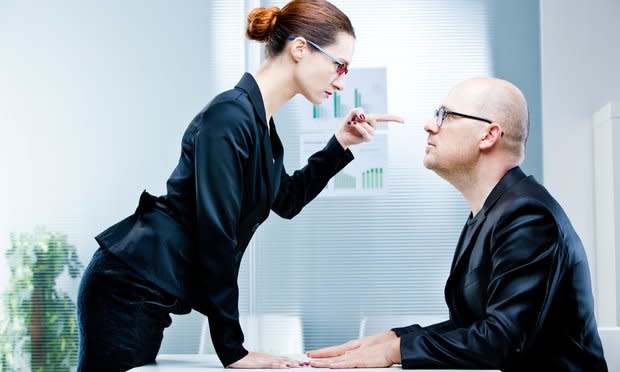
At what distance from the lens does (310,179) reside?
2211mm

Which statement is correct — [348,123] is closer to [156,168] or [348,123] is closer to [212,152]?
[212,152]

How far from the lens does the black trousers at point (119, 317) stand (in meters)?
1.67

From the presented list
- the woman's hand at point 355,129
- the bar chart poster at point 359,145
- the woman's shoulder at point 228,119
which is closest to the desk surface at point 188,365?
the woman's shoulder at point 228,119

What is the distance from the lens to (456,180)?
1.88m

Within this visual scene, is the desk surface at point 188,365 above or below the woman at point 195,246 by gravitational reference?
below

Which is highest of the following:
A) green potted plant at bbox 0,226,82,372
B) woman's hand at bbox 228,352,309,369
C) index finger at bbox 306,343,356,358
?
woman's hand at bbox 228,352,309,369

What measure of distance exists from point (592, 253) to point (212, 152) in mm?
2398

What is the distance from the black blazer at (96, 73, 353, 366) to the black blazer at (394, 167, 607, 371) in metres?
0.35

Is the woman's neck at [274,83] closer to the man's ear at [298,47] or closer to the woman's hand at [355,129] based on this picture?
the man's ear at [298,47]

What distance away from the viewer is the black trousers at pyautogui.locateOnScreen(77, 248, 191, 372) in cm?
167

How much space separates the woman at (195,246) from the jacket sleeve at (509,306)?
255 millimetres

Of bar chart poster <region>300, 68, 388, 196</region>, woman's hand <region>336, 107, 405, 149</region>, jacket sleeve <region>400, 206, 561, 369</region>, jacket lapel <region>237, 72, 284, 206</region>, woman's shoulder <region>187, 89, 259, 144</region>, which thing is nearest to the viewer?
jacket sleeve <region>400, 206, 561, 369</region>

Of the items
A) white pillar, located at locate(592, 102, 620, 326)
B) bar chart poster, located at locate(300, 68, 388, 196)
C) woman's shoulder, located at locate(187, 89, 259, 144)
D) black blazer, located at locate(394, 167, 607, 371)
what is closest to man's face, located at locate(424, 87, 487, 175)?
black blazer, located at locate(394, 167, 607, 371)

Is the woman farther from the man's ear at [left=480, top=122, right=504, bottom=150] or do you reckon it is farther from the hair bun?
the man's ear at [left=480, top=122, right=504, bottom=150]
